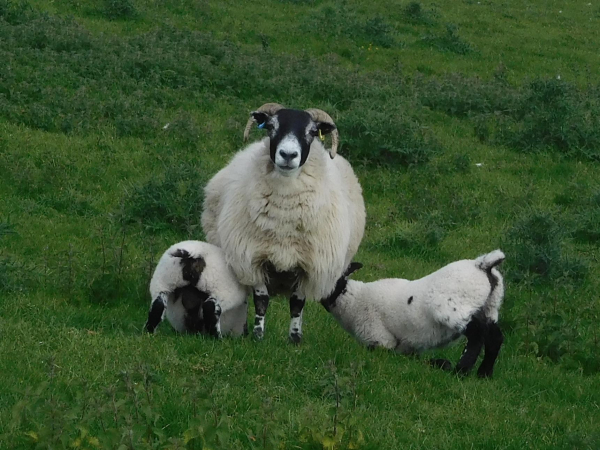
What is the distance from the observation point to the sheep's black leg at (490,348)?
764 centimetres

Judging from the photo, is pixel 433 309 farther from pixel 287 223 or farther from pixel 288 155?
pixel 288 155

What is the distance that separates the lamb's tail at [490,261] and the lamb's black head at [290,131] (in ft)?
5.76

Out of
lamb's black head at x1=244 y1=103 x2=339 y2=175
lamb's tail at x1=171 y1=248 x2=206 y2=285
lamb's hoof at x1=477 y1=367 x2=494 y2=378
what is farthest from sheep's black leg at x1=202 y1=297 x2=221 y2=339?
lamb's hoof at x1=477 y1=367 x2=494 y2=378

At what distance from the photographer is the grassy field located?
590cm


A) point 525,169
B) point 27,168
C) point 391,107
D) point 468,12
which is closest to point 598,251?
point 525,169

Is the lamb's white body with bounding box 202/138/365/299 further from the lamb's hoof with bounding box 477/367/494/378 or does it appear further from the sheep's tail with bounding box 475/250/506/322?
the lamb's hoof with bounding box 477/367/494/378

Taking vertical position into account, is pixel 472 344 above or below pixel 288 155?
below

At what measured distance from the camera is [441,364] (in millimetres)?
7879

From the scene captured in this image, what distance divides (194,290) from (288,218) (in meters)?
1.06

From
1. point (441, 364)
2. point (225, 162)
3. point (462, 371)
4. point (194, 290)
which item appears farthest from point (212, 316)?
point (225, 162)

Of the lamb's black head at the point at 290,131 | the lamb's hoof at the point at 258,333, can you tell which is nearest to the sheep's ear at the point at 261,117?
the lamb's black head at the point at 290,131

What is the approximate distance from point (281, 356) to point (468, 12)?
825 inches

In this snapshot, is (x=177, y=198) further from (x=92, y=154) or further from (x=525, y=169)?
(x=525, y=169)

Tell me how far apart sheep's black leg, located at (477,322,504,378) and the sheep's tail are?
0.10 metres
